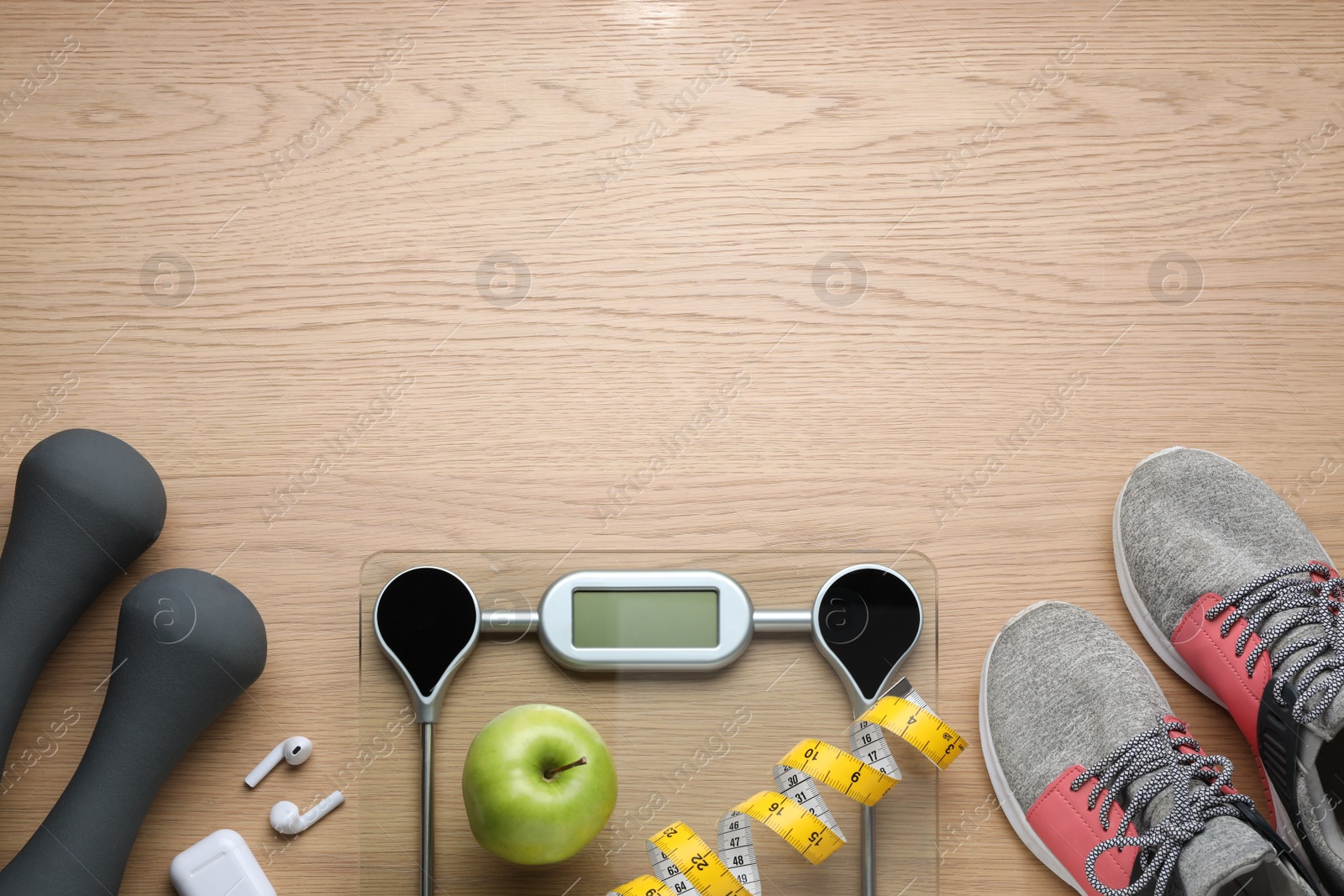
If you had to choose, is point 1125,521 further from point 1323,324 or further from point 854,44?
point 854,44

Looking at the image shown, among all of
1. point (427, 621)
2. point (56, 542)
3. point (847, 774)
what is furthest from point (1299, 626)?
point (56, 542)

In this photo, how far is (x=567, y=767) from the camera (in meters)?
0.68

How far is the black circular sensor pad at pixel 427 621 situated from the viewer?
0.76 metres

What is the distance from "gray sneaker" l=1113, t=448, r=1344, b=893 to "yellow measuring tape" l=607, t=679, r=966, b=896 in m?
0.25

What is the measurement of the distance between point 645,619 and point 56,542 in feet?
1.72

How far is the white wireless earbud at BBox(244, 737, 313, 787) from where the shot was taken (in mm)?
777

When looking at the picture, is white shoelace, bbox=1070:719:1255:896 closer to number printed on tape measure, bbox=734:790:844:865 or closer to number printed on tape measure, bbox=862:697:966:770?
number printed on tape measure, bbox=862:697:966:770

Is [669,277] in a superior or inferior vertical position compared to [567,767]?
superior

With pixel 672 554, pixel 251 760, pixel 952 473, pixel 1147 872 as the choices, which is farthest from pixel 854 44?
pixel 251 760

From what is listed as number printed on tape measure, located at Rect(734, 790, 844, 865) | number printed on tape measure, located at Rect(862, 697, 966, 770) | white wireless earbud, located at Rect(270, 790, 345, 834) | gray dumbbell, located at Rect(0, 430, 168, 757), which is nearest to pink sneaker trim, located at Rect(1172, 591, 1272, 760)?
number printed on tape measure, located at Rect(862, 697, 966, 770)

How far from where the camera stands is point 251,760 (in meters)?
0.79

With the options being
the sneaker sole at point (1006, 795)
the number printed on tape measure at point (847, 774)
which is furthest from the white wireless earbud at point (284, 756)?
the sneaker sole at point (1006, 795)

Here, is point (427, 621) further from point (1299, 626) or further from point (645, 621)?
point (1299, 626)

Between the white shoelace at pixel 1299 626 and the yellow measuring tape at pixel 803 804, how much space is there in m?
0.29
